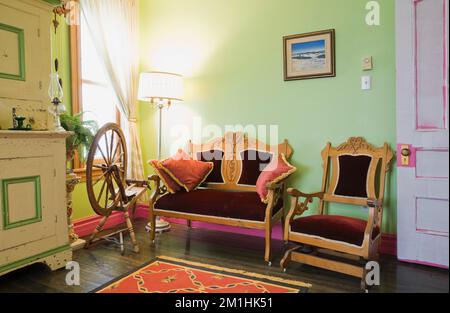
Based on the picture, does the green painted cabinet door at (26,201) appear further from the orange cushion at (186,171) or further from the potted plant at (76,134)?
the orange cushion at (186,171)

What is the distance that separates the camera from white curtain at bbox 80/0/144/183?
12.2ft

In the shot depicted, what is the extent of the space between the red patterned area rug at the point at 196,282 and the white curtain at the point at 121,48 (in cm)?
174

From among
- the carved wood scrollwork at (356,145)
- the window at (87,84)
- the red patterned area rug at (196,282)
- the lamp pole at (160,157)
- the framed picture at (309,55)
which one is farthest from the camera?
the lamp pole at (160,157)

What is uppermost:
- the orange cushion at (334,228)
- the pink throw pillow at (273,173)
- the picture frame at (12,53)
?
the picture frame at (12,53)

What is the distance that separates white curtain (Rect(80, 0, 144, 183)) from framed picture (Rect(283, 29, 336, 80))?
193 cm

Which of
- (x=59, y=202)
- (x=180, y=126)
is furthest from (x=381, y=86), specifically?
(x=59, y=202)

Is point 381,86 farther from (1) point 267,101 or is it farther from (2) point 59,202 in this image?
(2) point 59,202

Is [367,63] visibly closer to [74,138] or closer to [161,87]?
[161,87]

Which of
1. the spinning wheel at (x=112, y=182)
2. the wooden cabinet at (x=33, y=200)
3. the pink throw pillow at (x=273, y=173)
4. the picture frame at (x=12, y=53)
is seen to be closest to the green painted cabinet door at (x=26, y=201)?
the wooden cabinet at (x=33, y=200)

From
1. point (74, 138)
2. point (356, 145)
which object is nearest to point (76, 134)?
point (74, 138)

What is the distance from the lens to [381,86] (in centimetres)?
299

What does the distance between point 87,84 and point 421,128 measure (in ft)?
11.0

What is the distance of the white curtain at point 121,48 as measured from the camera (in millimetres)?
3727

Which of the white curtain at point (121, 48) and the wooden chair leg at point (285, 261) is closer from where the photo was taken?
the wooden chair leg at point (285, 261)
